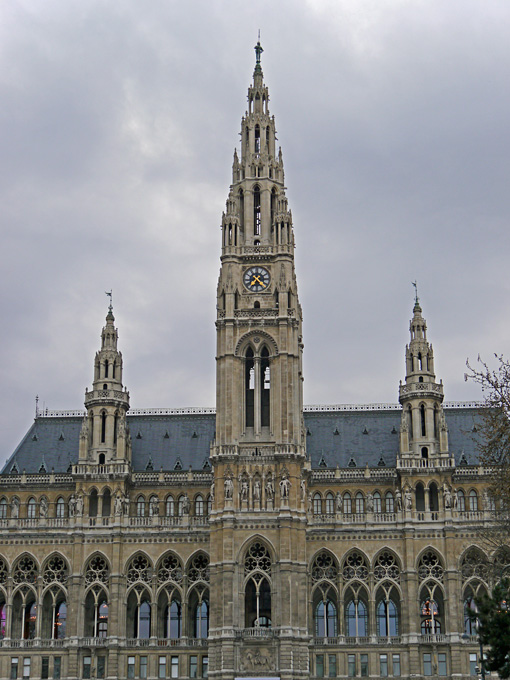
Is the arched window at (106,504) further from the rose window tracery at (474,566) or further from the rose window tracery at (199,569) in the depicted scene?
the rose window tracery at (474,566)

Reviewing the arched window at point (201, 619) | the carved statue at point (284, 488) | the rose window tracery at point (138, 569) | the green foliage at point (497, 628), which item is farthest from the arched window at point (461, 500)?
the green foliage at point (497, 628)

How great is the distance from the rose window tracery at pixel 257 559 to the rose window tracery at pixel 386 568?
401 inches

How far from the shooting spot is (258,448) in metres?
98.2

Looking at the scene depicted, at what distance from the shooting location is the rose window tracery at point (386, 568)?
98.5 metres

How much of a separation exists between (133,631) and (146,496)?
12.4m

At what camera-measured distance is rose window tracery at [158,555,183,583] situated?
99812 millimetres

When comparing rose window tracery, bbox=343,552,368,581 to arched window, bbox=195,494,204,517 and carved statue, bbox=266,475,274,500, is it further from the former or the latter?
arched window, bbox=195,494,204,517

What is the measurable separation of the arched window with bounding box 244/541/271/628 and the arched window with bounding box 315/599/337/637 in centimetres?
511

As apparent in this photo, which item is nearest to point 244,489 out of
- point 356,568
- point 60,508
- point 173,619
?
point 356,568

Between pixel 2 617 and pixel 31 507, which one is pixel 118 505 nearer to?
pixel 31 507

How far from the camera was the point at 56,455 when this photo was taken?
109188mm

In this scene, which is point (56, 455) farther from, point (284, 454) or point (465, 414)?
point (465, 414)

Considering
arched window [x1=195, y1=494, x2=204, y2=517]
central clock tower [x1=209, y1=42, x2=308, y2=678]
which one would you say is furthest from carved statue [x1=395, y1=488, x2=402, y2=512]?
arched window [x1=195, y1=494, x2=204, y2=517]

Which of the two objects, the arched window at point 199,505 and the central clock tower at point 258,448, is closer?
the central clock tower at point 258,448
